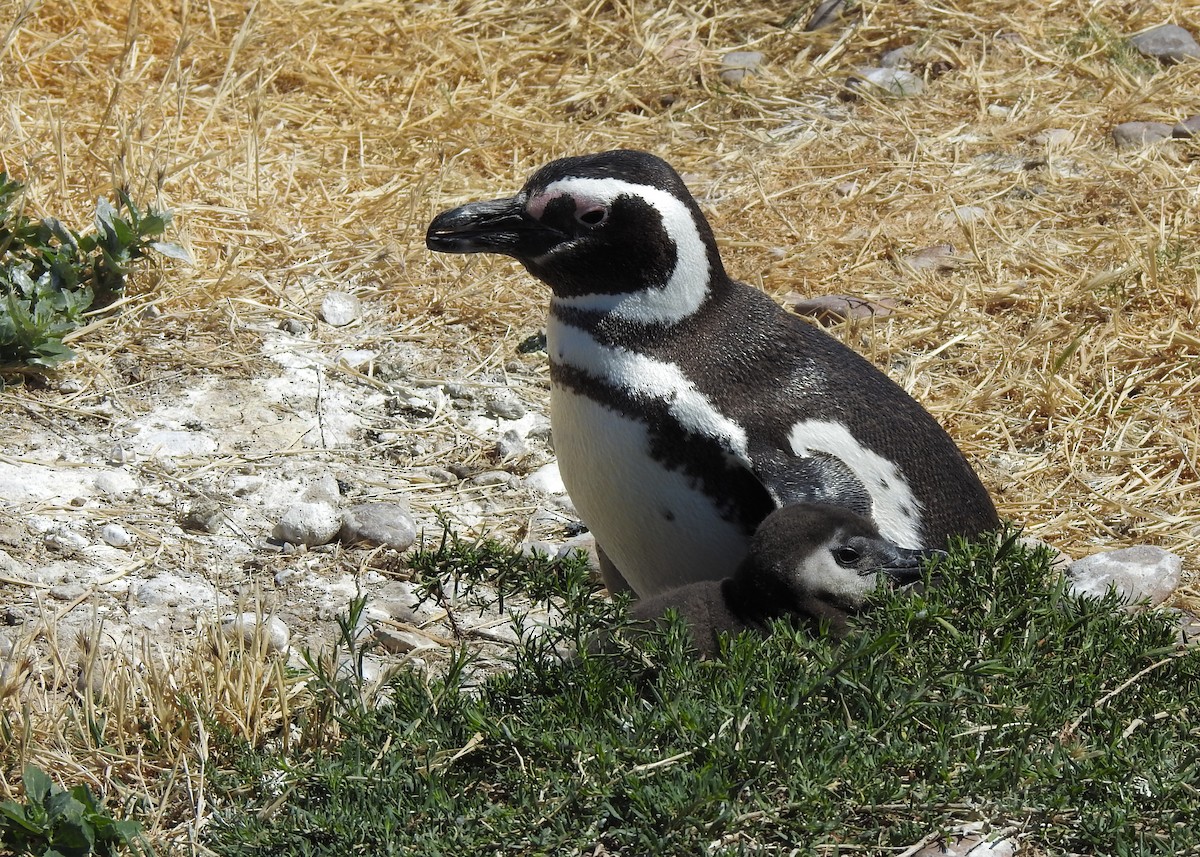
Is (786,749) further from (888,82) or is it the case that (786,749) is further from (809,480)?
(888,82)

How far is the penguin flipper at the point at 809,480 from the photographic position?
2.86m

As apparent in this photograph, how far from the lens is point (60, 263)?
446 cm

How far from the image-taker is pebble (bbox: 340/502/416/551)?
12.3 ft

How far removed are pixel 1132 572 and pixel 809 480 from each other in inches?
42.1

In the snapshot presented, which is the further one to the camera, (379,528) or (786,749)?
(379,528)

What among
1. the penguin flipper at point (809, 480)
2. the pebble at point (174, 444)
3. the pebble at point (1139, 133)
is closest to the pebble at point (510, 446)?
the pebble at point (174, 444)

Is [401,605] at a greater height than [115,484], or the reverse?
[115,484]

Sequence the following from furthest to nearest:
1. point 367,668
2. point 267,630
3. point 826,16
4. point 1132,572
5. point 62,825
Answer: point 826,16
point 1132,572
point 367,668
point 267,630
point 62,825

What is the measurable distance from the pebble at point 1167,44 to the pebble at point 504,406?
3.29 metres

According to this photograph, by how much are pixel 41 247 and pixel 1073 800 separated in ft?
11.5

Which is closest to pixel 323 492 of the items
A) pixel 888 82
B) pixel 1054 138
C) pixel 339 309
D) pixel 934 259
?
pixel 339 309

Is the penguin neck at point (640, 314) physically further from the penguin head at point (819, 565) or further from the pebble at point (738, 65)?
the pebble at point (738, 65)

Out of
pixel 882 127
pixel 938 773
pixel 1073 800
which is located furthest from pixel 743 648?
pixel 882 127

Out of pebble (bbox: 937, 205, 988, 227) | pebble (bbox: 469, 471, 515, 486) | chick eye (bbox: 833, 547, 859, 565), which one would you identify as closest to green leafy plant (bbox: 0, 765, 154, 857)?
chick eye (bbox: 833, 547, 859, 565)
